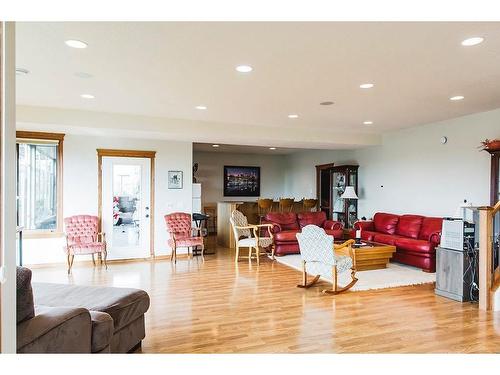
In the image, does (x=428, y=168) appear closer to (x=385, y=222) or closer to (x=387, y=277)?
(x=385, y=222)

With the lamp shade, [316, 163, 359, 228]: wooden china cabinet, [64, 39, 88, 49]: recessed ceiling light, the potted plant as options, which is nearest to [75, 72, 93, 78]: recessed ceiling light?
[64, 39, 88, 49]: recessed ceiling light

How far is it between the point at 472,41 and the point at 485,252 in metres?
2.42

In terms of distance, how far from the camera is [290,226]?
26.6 feet

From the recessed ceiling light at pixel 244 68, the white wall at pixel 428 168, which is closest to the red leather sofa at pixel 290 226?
the white wall at pixel 428 168

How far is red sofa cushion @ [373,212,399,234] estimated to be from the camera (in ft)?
23.6

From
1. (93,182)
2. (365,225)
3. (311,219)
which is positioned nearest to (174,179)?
(93,182)

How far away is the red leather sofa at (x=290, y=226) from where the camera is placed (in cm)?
738

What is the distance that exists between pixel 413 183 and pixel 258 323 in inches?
198

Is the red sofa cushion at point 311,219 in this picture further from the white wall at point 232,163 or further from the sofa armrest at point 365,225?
the white wall at point 232,163

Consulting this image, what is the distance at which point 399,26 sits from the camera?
8.89ft

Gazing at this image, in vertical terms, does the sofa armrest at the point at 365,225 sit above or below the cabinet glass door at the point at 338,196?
below

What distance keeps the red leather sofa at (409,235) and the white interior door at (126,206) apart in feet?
14.2

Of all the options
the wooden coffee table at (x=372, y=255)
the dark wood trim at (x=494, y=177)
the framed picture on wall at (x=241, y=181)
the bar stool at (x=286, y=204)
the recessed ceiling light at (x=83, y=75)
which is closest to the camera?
the recessed ceiling light at (x=83, y=75)

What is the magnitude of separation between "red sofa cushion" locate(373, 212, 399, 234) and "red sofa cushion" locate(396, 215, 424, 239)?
99mm
